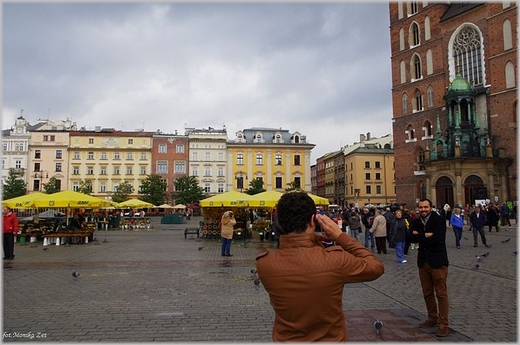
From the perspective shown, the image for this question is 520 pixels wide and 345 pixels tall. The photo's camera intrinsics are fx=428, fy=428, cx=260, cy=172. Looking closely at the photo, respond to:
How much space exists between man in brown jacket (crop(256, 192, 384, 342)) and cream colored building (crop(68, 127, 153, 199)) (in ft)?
239

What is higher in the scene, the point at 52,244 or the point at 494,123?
the point at 494,123

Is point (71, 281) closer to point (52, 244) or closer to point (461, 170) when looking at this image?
point (52, 244)

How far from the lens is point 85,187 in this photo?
219 feet

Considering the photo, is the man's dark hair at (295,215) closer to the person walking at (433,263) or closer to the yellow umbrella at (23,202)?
the person walking at (433,263)

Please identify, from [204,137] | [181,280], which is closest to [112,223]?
[181,280]

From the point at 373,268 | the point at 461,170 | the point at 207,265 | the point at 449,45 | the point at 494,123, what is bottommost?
the point at 207,265

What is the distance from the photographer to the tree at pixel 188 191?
66.4 meters

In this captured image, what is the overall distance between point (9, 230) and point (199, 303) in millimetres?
9569

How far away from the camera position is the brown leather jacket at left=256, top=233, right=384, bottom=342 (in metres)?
2.54

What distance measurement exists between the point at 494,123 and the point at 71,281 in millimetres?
39977

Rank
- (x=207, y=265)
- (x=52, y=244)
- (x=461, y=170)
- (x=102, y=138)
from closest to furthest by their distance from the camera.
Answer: (x=207, y=265), (x=52, y=244), (x=461, y=170), (x=102, y=138)

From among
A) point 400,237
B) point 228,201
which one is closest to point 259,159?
point 228,201

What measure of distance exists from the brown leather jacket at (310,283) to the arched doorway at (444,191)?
127 feet

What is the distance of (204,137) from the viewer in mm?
74250
